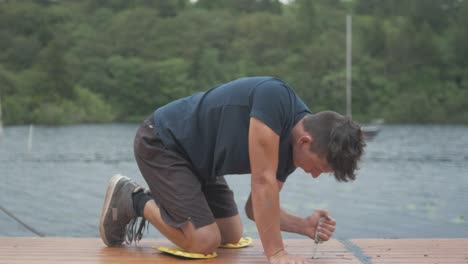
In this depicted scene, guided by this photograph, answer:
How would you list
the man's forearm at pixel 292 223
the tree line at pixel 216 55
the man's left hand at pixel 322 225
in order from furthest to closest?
the tree line at pixel 216 55 < the man's forearm at pixel 292 223 < the man's left hand at pixel 322 225

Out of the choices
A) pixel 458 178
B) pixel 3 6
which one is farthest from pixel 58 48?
pixel 458 178

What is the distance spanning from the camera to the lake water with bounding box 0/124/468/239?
8445 millimetres

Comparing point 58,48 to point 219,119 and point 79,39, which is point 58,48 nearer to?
point 79,39

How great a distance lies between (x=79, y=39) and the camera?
202 ft

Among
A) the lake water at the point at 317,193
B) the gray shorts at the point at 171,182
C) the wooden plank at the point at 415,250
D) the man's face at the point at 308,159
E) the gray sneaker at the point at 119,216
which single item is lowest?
the lake water at the point at 317,193

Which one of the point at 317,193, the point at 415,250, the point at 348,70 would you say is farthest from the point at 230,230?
the point at 348,70

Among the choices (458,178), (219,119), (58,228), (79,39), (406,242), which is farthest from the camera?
(79,39)

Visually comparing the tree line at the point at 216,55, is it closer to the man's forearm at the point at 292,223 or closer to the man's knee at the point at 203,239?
the man's forearm at the point at 292,223

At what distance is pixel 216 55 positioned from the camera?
56875 mm

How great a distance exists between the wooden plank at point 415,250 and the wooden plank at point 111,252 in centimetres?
14

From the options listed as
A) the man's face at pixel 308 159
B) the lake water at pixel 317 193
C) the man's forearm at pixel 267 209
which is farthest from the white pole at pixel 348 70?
the man's forearm at pixel 267 209

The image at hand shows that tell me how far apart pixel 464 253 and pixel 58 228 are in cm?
569

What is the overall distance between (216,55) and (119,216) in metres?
53.5

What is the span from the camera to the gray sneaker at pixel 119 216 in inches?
149
